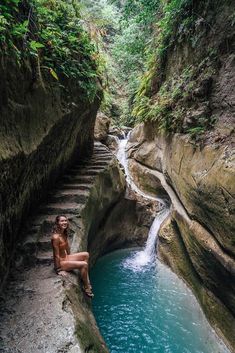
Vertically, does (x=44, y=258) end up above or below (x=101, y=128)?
below

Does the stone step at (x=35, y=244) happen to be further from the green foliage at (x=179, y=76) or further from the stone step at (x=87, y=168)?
the green foliage at (x=179, y=76)

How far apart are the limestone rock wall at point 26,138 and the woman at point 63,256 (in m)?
0.75

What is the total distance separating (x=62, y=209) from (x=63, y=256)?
155cm

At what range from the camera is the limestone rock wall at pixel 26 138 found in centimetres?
373

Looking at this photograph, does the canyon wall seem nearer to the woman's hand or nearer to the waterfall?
the waterfall

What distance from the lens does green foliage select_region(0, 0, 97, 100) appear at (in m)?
3.73

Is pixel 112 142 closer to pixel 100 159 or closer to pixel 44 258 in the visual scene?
pixel 100 159

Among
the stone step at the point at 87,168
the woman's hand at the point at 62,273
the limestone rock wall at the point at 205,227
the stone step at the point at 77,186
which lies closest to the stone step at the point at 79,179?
the stone step at the point at 77,186

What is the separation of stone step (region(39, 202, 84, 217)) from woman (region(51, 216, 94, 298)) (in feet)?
4.09

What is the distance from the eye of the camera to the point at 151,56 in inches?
443

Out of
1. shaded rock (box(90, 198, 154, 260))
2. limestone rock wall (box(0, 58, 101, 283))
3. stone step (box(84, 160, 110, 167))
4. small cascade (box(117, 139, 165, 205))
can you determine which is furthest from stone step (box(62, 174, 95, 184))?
small cascade (box(117, 139, 165, 205))

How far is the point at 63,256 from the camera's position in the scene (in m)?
4.52

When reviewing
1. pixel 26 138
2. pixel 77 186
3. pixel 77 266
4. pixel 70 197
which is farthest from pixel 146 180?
pixel 26 138

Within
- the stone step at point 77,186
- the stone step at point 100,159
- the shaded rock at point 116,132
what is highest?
the shaded rock at point 116,132
